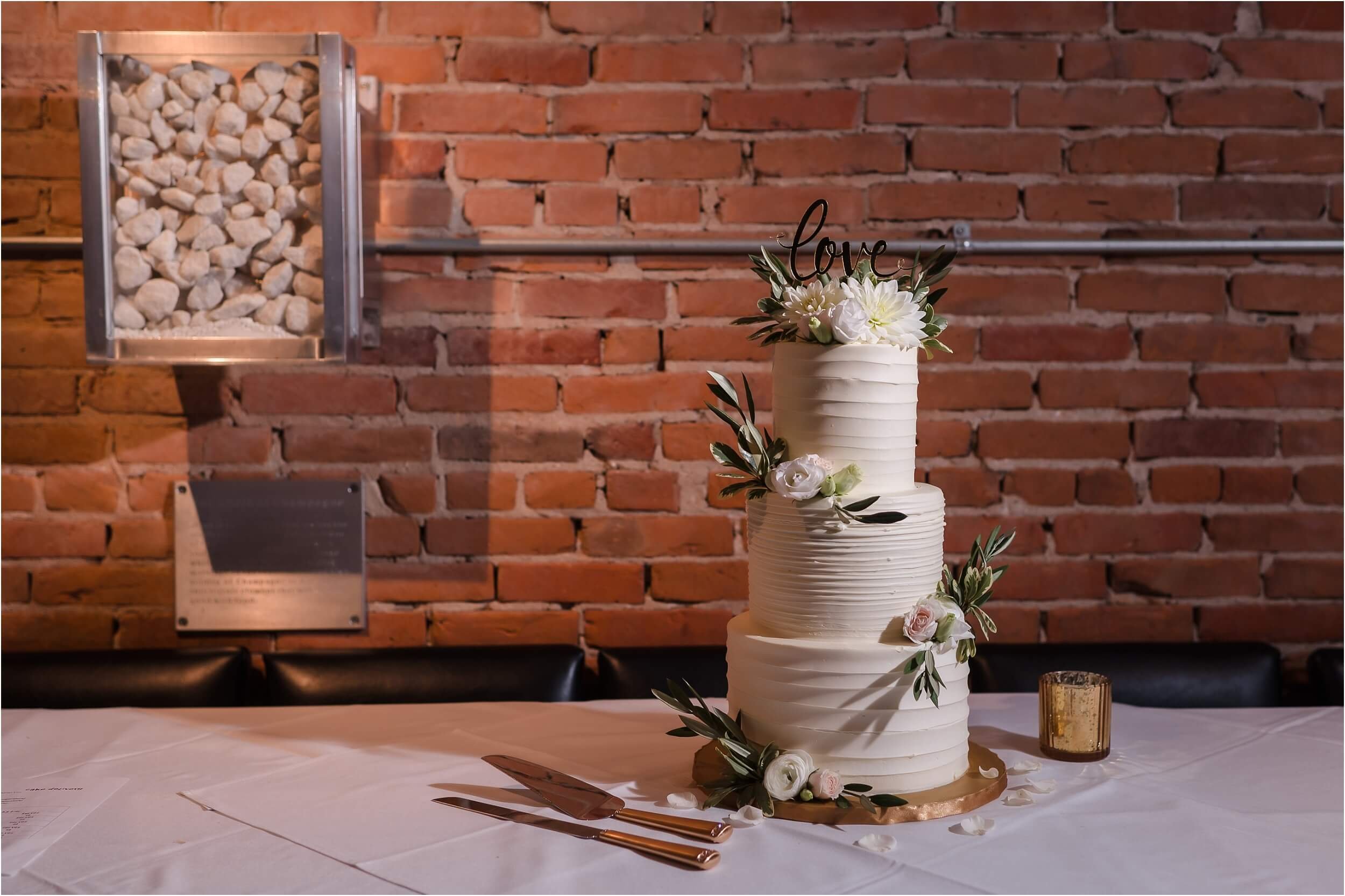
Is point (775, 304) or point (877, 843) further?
point (775, 304)

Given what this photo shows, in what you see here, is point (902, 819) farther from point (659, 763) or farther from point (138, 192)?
point (138, 192)

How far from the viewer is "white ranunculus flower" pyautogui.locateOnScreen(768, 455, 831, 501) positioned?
0.96 m

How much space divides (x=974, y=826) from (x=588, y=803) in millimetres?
338

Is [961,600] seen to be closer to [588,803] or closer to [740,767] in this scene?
[740,767]

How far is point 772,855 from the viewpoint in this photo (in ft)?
2.86

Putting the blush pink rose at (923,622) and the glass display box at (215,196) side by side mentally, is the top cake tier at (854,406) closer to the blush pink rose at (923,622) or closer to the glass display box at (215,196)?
the blush pink rose at (923,622)

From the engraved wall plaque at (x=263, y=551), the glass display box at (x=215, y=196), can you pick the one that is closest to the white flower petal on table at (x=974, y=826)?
the glass display box at (x=215, y=196)

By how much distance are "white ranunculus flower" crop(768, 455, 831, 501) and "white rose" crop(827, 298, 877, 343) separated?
12cm

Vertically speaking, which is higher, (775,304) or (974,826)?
(775,304)

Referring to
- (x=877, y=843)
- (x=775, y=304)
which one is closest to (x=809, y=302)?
(x=775, y=304)

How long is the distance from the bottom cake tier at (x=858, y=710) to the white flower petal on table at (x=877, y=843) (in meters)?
0.09

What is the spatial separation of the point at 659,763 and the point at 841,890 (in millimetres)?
325

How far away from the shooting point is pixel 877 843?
2.90 ft

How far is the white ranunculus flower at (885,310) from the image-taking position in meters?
1.00
